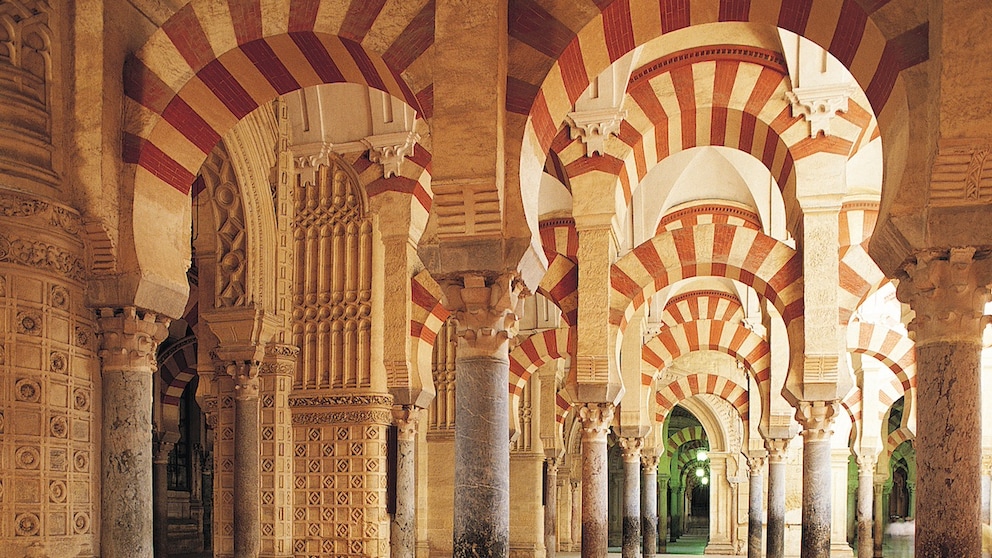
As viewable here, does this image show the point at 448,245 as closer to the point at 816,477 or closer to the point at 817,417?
the point at 817,417

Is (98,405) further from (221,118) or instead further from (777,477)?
(777,477)

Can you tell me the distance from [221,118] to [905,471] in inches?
1502

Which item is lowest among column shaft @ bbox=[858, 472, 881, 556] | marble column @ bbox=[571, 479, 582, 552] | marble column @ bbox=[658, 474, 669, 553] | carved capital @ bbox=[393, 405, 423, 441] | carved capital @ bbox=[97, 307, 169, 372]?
marble column @ bbox=[658, 474, 669, 553]

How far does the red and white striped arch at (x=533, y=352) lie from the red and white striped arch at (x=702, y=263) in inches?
175

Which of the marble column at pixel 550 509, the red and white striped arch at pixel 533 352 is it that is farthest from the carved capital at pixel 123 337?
the marble column at pixel 550 509

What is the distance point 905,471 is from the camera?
38094 mm

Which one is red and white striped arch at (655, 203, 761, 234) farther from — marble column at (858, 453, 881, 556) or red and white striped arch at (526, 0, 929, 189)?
marble column at (858, 453, 881, 556)

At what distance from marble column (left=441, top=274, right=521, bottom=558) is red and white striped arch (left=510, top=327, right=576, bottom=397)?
9913mm

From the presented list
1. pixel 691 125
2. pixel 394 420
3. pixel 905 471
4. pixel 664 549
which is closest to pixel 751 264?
pixel 691 125

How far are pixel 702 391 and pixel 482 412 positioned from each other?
16039 millimetres

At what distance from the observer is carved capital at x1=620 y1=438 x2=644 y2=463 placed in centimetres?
1351

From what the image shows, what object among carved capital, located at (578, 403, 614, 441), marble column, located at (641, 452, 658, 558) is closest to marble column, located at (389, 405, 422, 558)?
carved capital, located at (578, 403, 614, 441)

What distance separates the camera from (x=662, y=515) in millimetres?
29625

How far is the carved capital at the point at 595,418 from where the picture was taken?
969 centimetres
